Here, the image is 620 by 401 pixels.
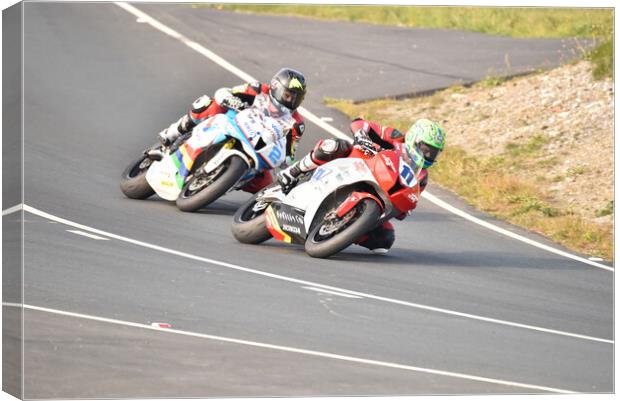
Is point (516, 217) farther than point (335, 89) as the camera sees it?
No

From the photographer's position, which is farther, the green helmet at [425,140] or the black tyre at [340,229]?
the green helmet at [425,140]

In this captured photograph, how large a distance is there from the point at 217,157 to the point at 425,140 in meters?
2.68

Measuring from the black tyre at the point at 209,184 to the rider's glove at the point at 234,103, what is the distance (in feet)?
2.79

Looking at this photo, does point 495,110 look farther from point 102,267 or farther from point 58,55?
point 102,267

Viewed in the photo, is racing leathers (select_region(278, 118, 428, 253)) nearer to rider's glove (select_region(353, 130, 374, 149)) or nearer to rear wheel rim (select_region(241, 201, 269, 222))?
rider's glove (select_region(353, 130, 374, 149))

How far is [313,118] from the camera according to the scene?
2483 cm

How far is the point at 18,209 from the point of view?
44.9ft

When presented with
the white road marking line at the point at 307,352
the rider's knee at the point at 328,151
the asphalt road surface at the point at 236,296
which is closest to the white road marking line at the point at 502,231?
the asphalt road surface at the point at 236,296

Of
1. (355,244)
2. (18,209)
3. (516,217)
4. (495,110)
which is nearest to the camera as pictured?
(18,209)

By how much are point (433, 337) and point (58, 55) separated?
40.3 ft

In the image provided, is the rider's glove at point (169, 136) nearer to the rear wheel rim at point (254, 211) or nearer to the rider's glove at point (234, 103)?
the rider's glove at point (234, 103)

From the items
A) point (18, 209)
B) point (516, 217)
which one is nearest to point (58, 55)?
point (516, 217)

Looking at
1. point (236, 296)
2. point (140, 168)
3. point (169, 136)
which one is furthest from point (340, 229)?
point (140, 168)

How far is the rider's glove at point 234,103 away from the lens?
1898 cm
